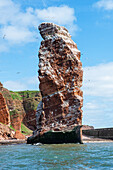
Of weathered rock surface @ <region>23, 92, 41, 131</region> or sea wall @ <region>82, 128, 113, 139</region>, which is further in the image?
weathered rock surface @ <region>23, 92, 41, 131</region>

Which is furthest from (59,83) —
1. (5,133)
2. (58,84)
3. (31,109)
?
(31,109)

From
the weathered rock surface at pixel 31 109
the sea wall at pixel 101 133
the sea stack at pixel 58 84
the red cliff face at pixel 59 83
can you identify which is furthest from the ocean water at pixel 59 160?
the weathered rock surface at pixel 31 109

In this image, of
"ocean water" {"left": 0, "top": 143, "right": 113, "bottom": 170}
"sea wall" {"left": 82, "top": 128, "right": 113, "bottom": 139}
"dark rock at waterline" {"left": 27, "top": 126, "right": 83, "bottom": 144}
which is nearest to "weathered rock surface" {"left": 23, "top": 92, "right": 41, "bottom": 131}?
"sea wall" {"left": 82, "top": 128, "right": 113, "bottom": 139}

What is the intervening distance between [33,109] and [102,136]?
215 ft

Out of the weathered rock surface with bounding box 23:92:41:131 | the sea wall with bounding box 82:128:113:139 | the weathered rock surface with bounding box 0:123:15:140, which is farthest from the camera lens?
the weathered rock surface with bounding box 23:92:41:131

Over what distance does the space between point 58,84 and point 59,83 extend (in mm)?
279

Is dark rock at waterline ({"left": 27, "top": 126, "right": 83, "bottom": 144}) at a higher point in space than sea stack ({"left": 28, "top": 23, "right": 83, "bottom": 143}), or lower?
lower

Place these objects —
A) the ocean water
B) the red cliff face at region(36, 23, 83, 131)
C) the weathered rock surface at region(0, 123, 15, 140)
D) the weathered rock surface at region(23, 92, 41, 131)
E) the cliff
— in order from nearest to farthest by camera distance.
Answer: the ocean water
the red cliff face at region(36, 23, 83, 131)
the weathered rock surface at region(0, 123, 15, 140)
the cliff
the weathered rock surface at region(23, 92, 41, 131)

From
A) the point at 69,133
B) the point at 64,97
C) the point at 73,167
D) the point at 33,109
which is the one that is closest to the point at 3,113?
the point at 33,109

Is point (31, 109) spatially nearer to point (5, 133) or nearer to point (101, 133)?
point (5, 133)

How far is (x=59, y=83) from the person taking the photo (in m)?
45.2

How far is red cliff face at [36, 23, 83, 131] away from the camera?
44062 millimetres

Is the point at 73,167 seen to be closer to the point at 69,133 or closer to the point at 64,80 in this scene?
the point at 69,133

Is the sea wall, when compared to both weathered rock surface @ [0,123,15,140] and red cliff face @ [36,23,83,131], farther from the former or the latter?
weathered rock surface @ [0,123,15,140]
